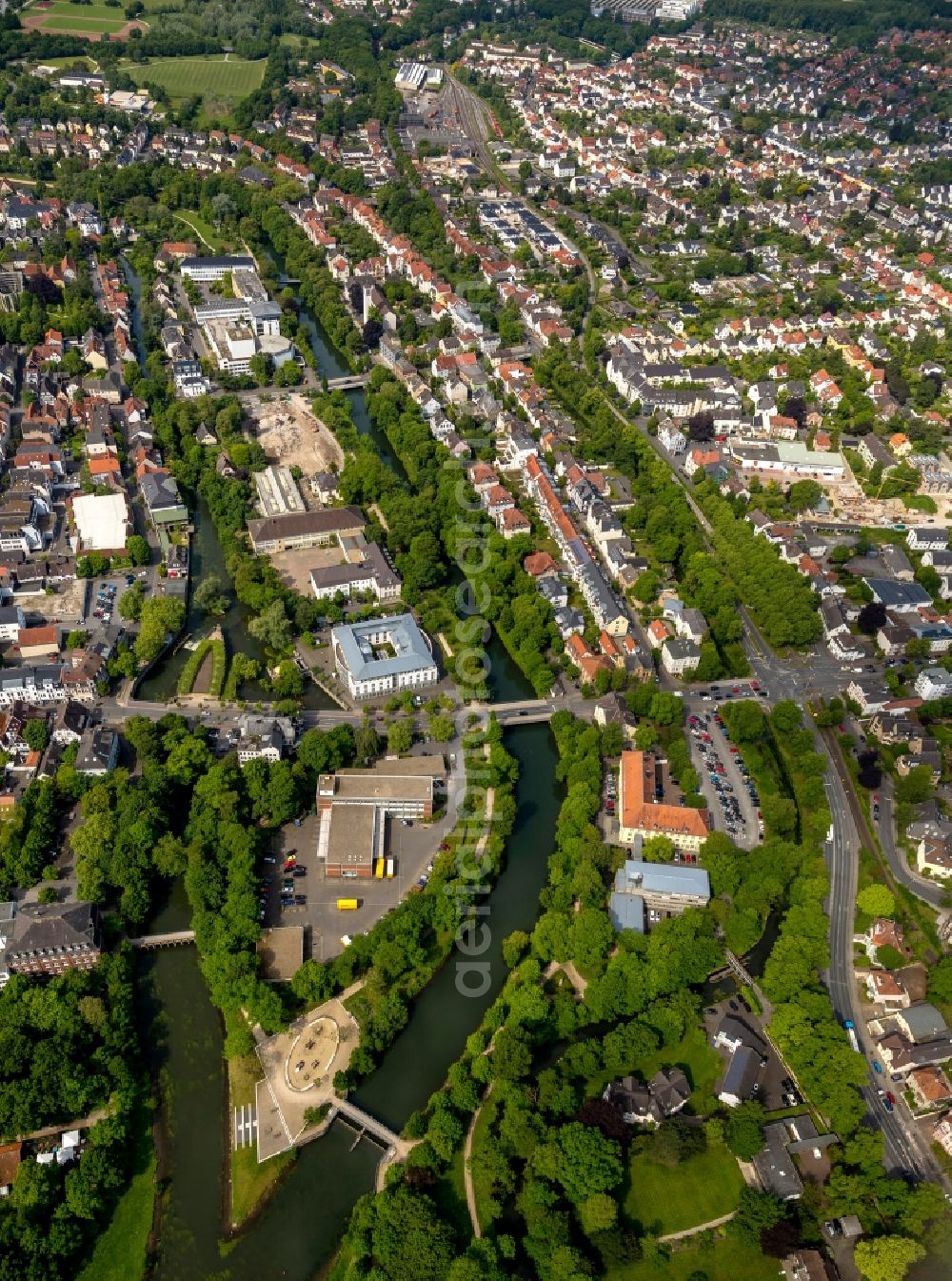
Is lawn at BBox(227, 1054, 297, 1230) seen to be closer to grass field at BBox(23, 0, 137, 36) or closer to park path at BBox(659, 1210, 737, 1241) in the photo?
park path at BBox(659, 1210, 737, 1241)

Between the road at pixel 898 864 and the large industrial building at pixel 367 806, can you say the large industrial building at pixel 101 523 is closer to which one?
the large industrial building at pixel 367 806

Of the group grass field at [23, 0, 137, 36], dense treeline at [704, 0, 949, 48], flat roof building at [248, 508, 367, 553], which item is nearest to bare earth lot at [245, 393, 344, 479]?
flat roof building at [248, 508, 367, 553]

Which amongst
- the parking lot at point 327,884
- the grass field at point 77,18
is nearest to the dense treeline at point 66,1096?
the parking lot at point 327,884

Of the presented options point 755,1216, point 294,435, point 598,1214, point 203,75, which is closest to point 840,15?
point 203,75

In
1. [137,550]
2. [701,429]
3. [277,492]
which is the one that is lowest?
[277,492]

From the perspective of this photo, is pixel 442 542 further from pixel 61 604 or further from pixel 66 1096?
pixel 66 1096
